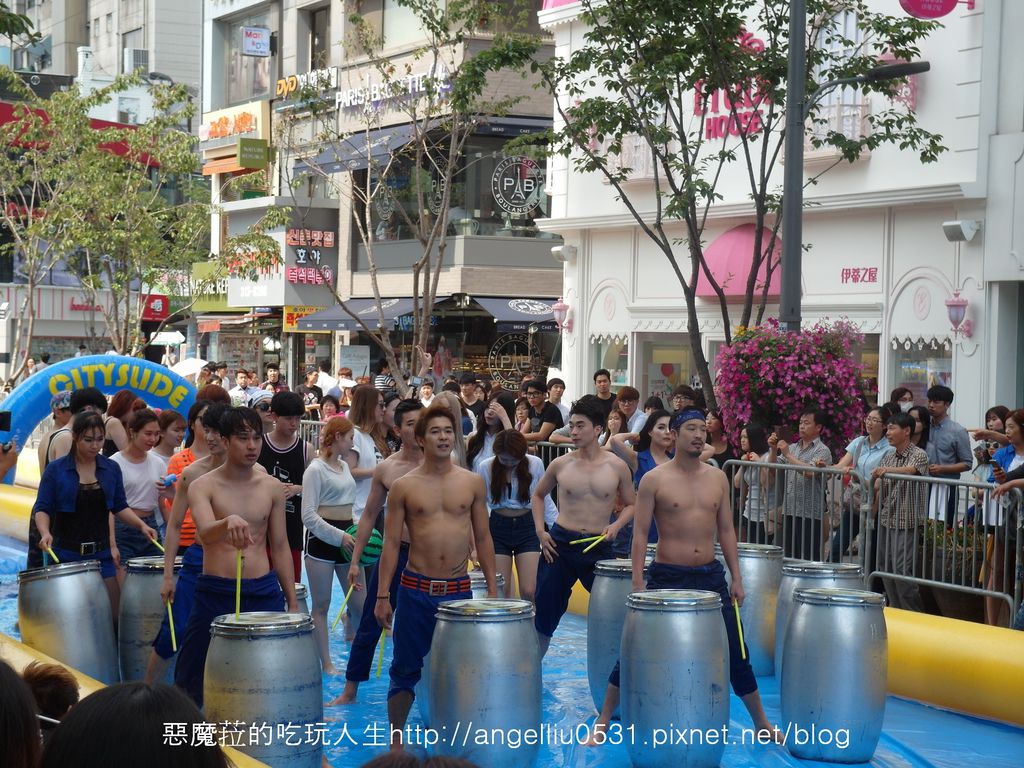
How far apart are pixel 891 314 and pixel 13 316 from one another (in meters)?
38.2

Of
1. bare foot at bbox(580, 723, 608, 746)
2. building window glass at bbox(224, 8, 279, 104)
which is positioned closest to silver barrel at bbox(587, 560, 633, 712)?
bare foot at bbox(580, 723, 608, 746)

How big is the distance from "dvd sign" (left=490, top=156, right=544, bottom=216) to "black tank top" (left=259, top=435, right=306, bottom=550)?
75.0 feet

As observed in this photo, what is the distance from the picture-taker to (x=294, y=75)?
124ft

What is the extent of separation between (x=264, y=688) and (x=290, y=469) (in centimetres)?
326

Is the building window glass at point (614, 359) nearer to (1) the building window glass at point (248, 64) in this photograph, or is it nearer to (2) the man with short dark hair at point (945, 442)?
(2) the man with short dark hair at point (945, 442)

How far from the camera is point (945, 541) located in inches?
393

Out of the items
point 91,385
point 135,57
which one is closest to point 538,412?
point 91,385

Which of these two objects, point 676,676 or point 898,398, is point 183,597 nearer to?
point 676,676

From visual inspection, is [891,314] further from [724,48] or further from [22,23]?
[22,23]

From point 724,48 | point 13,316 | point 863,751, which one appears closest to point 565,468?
point 863,751

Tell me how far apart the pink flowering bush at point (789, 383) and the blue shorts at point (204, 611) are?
260 inches

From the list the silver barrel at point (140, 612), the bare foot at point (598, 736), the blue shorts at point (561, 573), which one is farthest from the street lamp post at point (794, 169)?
the silver barrel at point (140, 612)

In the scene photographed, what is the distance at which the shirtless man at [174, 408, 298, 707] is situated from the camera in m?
7.50

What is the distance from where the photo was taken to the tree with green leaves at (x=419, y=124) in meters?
22.3
